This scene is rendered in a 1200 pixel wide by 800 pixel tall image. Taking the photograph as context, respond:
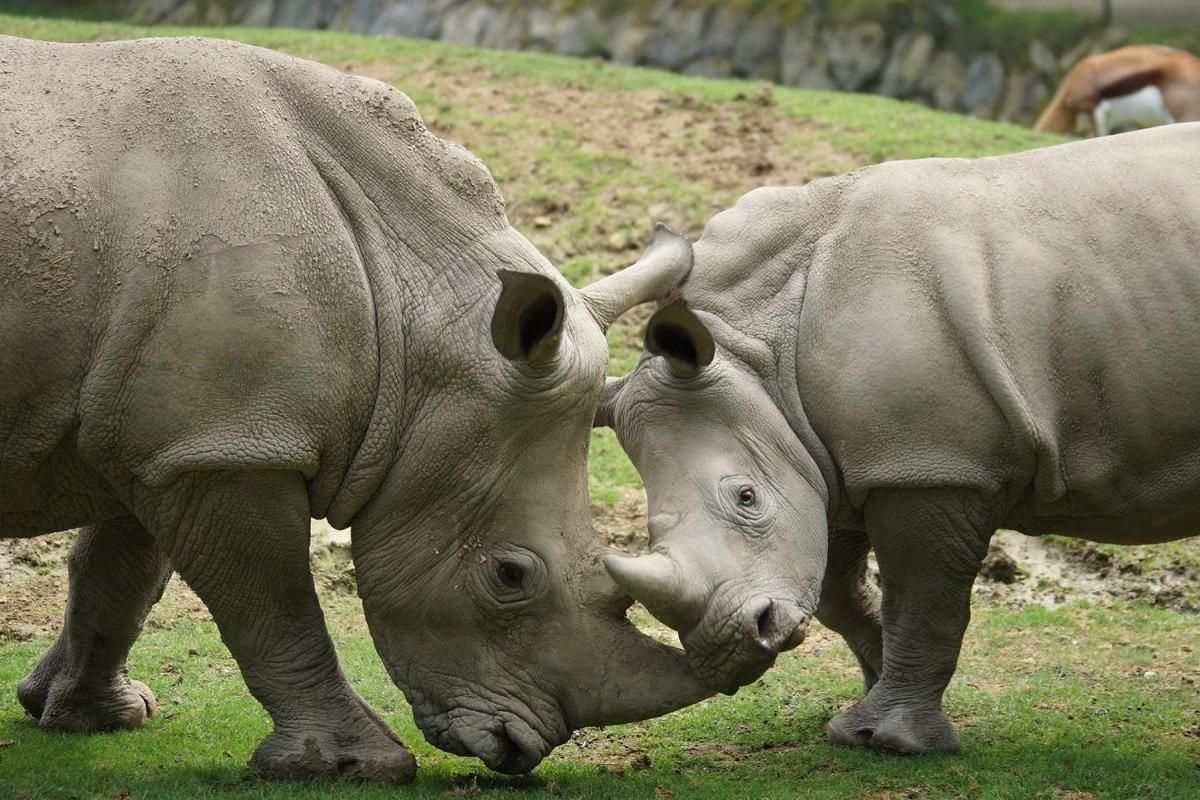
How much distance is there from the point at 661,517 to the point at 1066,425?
1.57 meters

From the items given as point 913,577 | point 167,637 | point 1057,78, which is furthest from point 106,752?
point 1057,78

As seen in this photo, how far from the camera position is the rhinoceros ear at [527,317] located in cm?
562

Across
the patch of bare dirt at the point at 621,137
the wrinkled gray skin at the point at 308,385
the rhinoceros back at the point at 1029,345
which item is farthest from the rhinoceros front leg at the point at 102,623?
the patch of bare dirt at the point at 621,137

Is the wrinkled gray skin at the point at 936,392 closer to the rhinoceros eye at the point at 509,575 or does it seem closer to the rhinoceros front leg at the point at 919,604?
the rhinoceros front leg at the point at 919,604

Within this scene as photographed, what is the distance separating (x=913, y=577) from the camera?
6.60 metres

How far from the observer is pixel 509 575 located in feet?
19.8

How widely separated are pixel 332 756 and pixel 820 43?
64.6 ft

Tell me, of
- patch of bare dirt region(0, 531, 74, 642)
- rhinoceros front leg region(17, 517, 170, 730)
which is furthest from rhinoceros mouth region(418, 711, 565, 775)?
patch of bare dirt region(0, 531, 74, 642)

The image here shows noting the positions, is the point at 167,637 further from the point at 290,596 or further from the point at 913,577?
the point at 913,577

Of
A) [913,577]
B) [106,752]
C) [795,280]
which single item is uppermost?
[795,280]

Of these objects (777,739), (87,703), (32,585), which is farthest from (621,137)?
(87,703)

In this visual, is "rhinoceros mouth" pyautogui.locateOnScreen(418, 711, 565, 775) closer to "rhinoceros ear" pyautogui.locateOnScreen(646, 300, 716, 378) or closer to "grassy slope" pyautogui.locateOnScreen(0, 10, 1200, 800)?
"grassy slope" pyautogui.locateOnScreen(0, 10, 1200, 800)

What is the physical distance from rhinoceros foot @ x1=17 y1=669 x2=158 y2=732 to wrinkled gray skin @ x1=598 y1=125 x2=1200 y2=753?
2326 millimetres

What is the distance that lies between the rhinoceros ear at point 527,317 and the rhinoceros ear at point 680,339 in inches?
22.6
